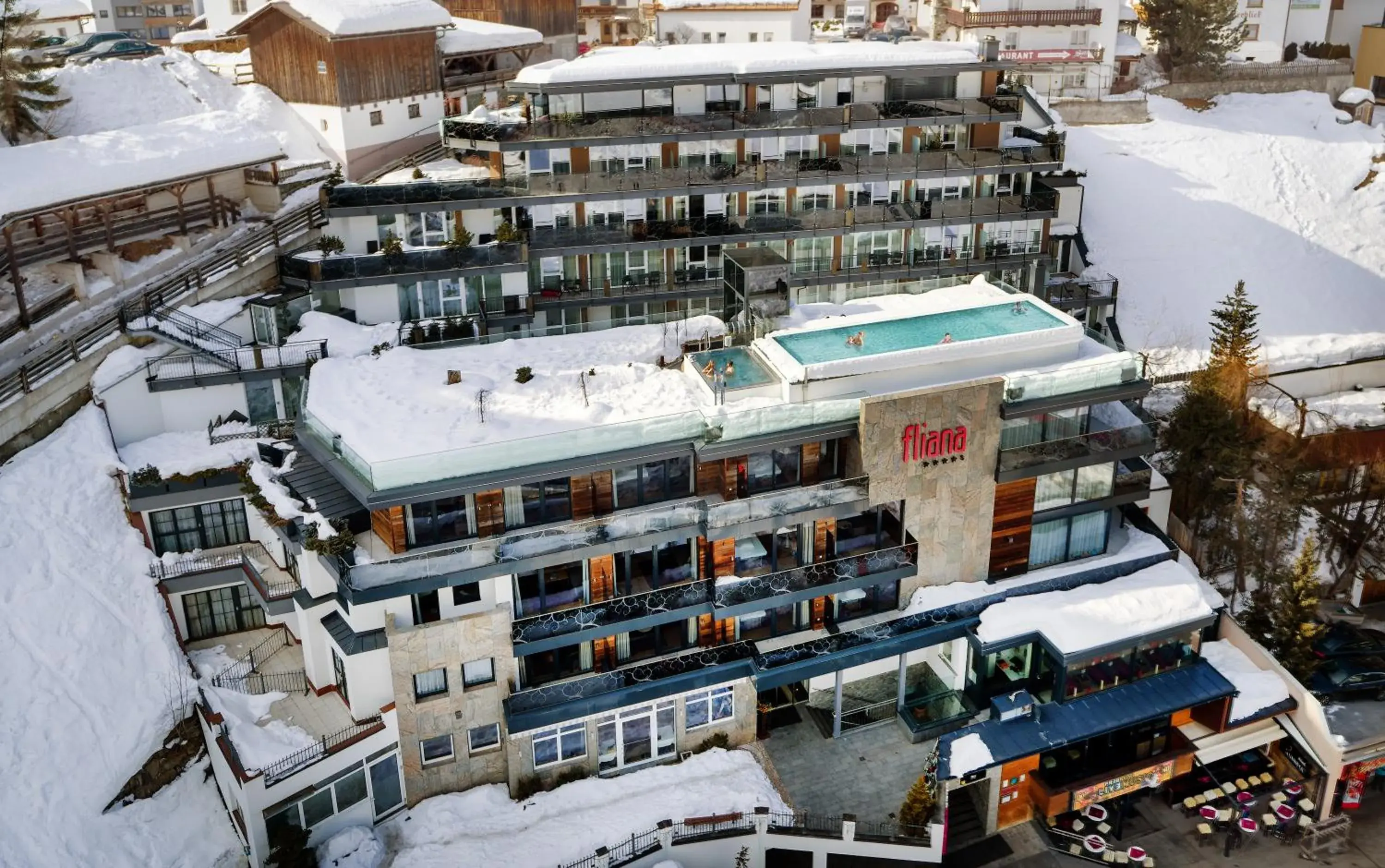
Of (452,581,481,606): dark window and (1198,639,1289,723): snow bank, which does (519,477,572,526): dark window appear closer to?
(452,581,481,606): dark window

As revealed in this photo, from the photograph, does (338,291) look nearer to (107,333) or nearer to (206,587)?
(107,333)

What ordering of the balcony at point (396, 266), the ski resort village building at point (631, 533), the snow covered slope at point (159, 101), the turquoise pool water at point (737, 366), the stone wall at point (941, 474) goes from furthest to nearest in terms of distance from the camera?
the snow covered slope at point (159, 101) < the balcony at point (396, 266) < the turquoise pool water at point (737, 366) < the stone wall at point (941, 474) < the ski resort village building at point (631, 533)

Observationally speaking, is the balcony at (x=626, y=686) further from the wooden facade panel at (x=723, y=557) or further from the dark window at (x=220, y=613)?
the dark window at (x=220, y=613)

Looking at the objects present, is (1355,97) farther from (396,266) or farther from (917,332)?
(396,266)

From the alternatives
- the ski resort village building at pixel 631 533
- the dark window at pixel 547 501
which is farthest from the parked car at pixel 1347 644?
the dark window at pixel 547 501

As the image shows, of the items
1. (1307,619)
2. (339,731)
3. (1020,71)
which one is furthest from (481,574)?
(1020,71)

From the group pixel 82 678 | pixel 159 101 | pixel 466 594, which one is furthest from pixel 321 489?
pixel 159 101

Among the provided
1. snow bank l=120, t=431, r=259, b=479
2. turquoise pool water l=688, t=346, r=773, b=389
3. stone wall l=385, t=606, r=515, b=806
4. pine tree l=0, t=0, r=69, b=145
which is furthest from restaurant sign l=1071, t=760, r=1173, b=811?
pine tree l=0, t=0, r=69, b=145
